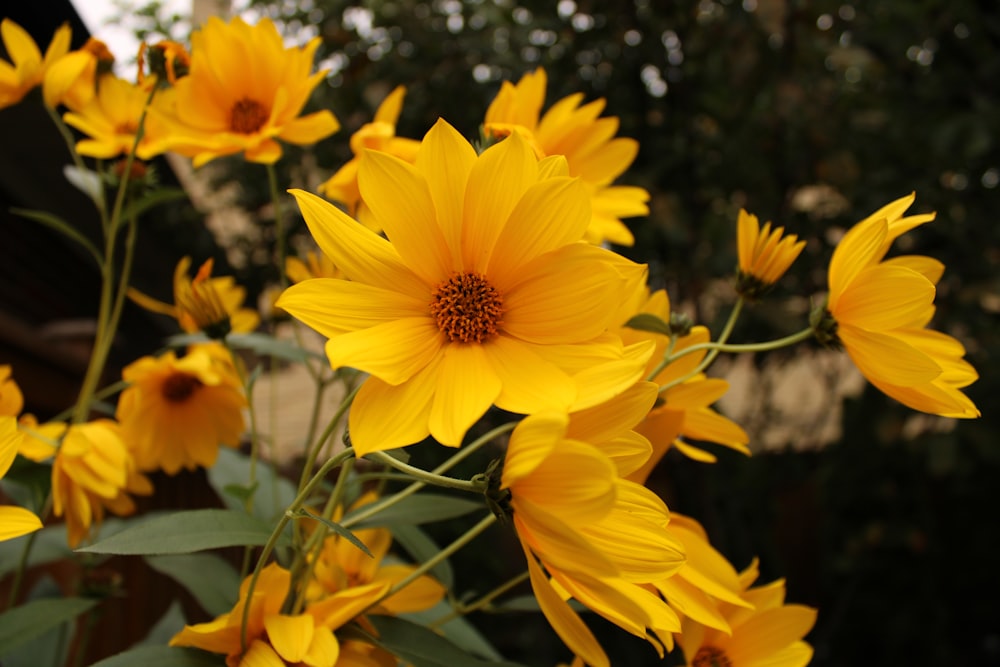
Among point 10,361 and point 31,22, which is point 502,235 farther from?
point 31,22

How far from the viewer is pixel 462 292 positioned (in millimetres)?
367

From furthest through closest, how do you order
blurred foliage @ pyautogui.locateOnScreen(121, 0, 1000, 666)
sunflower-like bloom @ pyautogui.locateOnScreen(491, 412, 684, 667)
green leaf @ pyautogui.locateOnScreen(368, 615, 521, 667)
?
blurred foliage @ pyautogui.locateOnScreen(121, 0, 1000, 666), green leaf @ pyautogui.locateOnScreen(368, 615, 521, 667), sunflower-like bloom @ pyautogui.locateOnScreen(491, 412, 684, 667)

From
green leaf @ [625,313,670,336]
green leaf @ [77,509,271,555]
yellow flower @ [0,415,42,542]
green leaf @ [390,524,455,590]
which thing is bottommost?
green leaf @ [390,524,455,590]

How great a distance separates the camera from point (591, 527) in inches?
13.0

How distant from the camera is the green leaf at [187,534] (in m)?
0.35

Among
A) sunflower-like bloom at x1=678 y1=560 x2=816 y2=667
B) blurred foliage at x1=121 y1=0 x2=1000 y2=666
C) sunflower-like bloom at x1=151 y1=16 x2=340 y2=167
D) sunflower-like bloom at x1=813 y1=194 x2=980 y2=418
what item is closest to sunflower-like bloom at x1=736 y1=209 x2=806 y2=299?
sunflower-like bloom at x1=813 y1=194 x2=980 y2=418

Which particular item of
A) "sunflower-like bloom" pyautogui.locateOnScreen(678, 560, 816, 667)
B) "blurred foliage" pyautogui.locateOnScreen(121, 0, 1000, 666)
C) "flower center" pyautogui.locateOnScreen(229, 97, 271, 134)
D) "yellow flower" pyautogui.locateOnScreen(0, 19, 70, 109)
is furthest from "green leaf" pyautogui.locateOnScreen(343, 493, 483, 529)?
"blurred foliage" pyautogui.locateOnScreen(121, 0, 1000, 666)

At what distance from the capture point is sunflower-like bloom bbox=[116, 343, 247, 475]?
0.62 meters

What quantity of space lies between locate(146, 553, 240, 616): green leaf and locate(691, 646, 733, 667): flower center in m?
0.27

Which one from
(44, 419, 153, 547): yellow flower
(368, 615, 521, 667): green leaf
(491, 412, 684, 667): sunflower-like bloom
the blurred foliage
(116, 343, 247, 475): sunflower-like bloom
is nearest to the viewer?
(491, 412, 684, 667): sunflower-like bloom

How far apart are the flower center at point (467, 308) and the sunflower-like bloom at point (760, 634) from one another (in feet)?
0.74

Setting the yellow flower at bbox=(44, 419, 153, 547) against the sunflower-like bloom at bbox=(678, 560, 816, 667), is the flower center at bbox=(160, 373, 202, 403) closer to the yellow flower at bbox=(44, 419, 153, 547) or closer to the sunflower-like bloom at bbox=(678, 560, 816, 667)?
the yellow flower at bbox=(44, 419, 153, 547)

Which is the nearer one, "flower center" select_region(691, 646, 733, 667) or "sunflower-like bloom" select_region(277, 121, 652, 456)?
"sunflower-like bloom" select_region(277, 121, 652, 456)

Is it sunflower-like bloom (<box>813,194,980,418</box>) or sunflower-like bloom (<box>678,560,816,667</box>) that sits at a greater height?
sunflower-like bloom (<box>813,194,980,418</box>)
